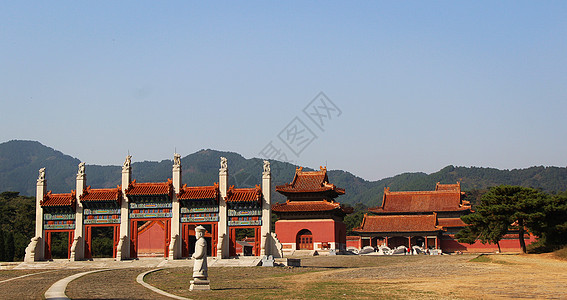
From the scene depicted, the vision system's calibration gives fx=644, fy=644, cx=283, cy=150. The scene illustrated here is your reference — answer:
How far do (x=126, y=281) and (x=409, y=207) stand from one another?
44026 mm

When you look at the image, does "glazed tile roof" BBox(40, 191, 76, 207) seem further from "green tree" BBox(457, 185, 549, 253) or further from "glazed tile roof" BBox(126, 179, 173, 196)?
"green tree" BBox(457, 185, 549, 253)

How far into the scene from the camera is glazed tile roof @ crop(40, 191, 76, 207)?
39.1 meters

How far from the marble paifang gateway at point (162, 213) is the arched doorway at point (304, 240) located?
52.7 feet

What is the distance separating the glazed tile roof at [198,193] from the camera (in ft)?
124

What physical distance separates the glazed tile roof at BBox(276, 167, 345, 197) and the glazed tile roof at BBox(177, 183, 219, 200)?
17240mm

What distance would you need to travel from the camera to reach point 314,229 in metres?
54.7

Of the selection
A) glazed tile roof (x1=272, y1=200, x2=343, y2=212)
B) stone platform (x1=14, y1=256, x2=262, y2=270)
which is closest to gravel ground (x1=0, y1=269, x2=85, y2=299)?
stone platform (x1=14, y1=256, x2=262, y2=270)

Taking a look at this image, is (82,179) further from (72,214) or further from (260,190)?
(260,190)

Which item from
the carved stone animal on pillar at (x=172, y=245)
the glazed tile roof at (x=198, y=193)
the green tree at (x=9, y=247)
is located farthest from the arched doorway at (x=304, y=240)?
the green tree at (x=9, y=247)

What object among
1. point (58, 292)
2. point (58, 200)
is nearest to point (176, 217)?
point (58, 200)

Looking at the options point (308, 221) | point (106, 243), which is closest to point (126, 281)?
point (308, 221)

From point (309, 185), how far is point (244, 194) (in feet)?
63.0

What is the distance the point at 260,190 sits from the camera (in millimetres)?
37562

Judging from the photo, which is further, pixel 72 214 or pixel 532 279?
pixel 72 214
